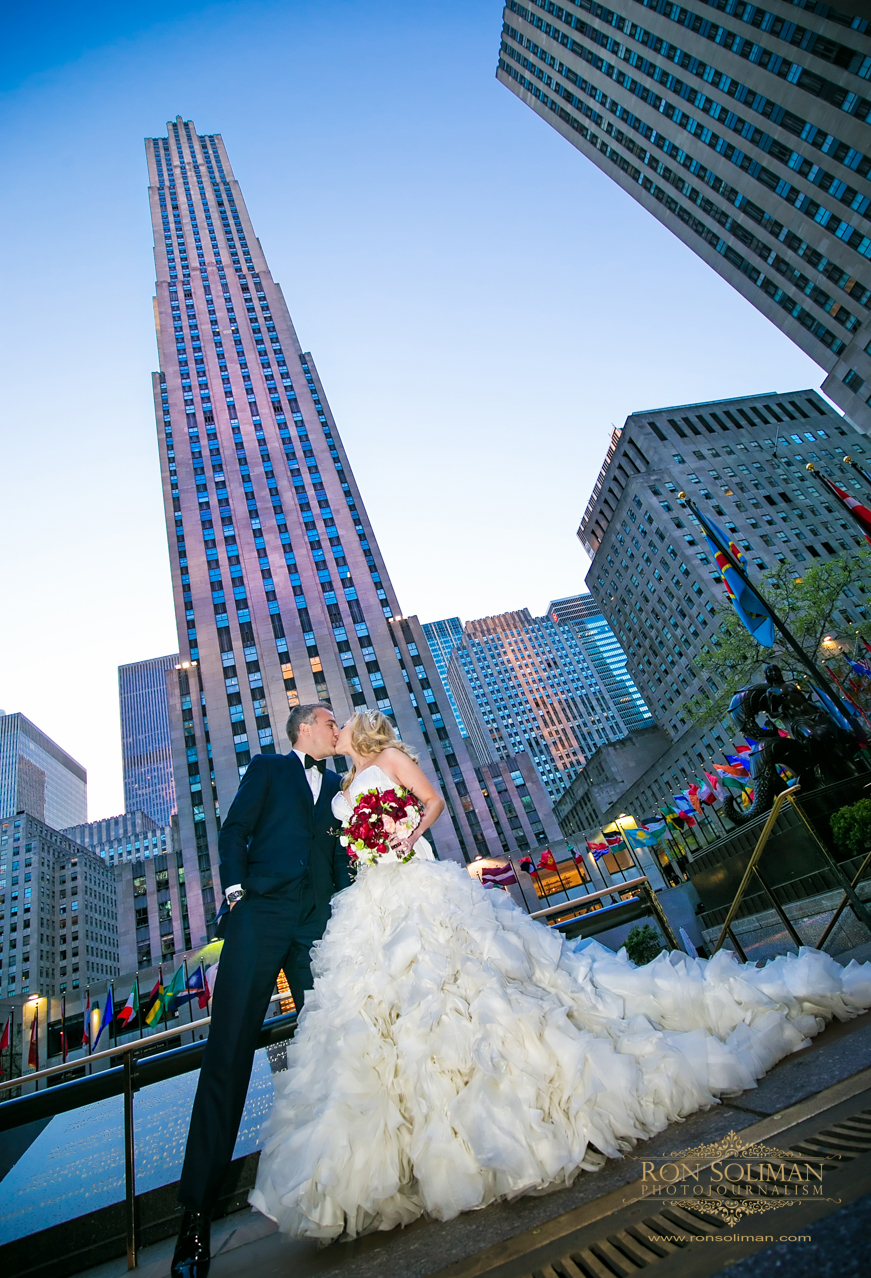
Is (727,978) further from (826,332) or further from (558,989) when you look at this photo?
(826,332)

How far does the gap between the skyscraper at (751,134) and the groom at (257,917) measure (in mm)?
49119

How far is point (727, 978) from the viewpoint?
3.22m

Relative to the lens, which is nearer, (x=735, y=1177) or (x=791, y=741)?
(x=735, y=1177)

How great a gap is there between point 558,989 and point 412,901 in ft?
3.18

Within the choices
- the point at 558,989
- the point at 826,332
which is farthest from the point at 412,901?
the point at 826,332

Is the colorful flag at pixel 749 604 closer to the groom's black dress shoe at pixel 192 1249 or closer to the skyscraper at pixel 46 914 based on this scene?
the groom's black dress shoe at pixel 192 1249

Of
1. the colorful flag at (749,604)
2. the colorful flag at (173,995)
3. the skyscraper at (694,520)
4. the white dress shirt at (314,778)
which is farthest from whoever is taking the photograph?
the skyscraper at (694,520)

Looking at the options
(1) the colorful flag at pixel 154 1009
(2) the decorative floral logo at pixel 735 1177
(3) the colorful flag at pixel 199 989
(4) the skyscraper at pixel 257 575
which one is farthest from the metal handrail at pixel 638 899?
(4) the skyscraper at pixel 257 575

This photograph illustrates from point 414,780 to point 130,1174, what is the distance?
2869 millimetres

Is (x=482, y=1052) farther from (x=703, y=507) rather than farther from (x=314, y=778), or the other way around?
(x=703, y=507)

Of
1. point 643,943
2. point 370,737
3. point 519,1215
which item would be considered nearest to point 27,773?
point 643,943

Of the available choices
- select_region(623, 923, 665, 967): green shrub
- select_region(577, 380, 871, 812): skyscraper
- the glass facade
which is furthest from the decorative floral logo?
the glass facade

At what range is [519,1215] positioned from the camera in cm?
214

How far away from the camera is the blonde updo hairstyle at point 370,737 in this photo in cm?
489
